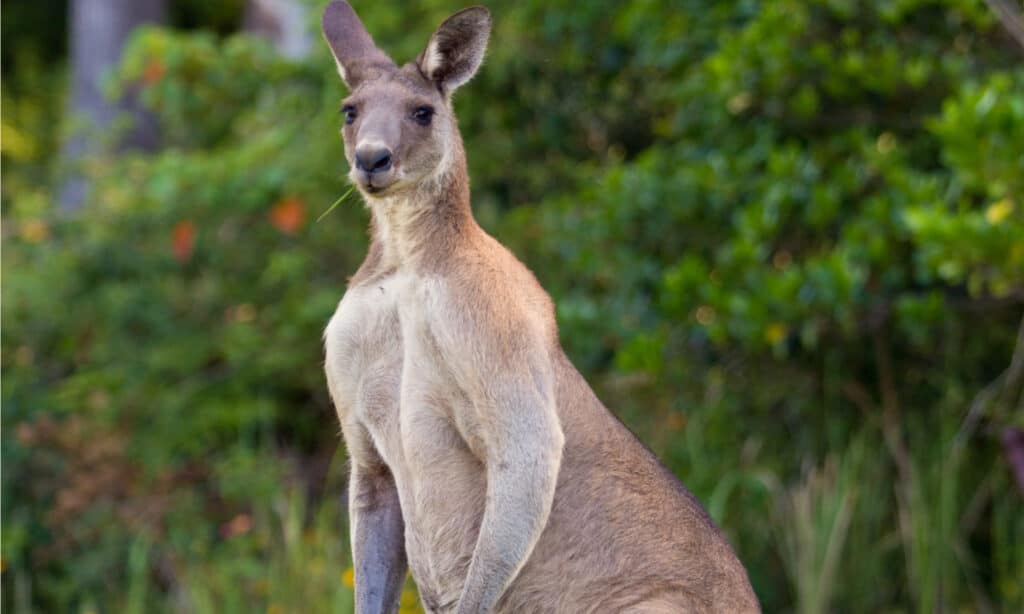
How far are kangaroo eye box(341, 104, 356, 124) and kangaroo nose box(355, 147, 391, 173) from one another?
246 millimetres

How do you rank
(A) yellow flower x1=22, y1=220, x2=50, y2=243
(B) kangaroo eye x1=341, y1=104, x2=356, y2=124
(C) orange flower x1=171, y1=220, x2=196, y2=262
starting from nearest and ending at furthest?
(B) kangaroo eye x1=341, y1=104, x2=356, y2=124 < (C) orange flower x1=171, y1=220, x2=196, y2=262 < (A) yellow flower x1=22, y1=220, x2=50, y2=243

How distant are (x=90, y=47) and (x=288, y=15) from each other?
331 centimetres

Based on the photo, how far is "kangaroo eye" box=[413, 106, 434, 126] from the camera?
3402 millimetres

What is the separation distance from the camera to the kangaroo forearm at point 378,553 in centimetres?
352

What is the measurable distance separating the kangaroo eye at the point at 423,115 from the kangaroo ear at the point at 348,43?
0.20m

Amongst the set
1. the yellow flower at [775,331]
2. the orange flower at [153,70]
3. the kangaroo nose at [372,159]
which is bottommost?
the yellow flower at [775,331]

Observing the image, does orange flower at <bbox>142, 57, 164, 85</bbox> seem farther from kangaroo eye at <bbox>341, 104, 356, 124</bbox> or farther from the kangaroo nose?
the kangaroo nose

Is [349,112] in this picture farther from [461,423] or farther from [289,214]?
[289,214]

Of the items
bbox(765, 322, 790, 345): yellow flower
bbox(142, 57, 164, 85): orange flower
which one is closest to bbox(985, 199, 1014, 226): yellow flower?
bbox(765, 322, 790, 345): yellow flower

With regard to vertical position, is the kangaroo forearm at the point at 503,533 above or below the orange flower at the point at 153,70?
below

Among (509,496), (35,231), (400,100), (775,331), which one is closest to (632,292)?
(775,331)

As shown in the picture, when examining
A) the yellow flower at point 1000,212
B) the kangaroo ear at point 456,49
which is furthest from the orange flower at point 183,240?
the kangaroo ear at point 456,49

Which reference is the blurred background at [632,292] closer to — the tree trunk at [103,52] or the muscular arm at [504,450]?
the muscular arm at [504,450]

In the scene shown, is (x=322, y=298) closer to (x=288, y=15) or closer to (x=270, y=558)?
(x=270, y=558)
